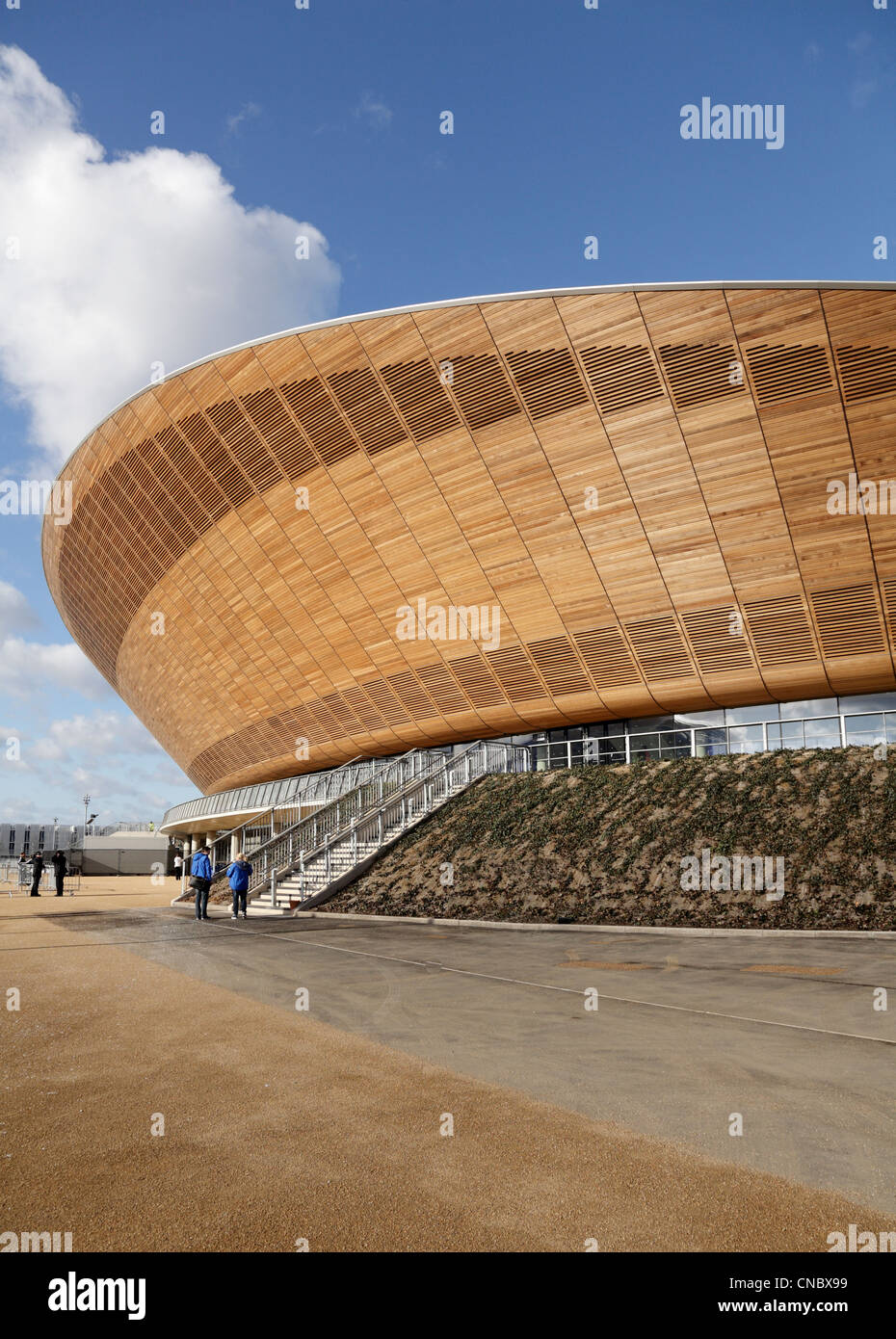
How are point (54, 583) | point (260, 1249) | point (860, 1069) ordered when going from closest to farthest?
point (260, 1249)
point (860, 1069)
point (54, 583)

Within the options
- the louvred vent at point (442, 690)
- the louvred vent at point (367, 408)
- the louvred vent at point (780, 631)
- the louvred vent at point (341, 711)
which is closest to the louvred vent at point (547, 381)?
the louvred vent at point (367, 408)

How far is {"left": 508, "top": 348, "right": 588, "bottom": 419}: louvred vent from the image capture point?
20828 mm

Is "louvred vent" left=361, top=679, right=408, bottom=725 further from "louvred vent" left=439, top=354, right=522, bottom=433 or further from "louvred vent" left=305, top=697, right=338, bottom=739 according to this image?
"louvred vent" left=439, top=354, right=522, bottom=433

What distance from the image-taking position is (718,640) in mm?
22281

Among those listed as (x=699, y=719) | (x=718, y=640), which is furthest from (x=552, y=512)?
(x=699, y=719)

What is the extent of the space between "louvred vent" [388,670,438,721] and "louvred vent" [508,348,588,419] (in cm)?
983

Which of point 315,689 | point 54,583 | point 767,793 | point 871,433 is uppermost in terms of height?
point 54,583

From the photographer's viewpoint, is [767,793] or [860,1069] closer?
[860,1069]

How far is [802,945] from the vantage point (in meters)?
12.6

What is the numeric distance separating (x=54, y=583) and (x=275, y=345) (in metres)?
27.5

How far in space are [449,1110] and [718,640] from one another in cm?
1894

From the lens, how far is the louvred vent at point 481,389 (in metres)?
21.6

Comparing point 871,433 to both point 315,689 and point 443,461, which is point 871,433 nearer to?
point 443,461

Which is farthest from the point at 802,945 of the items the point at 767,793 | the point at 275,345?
the point at 275,345
